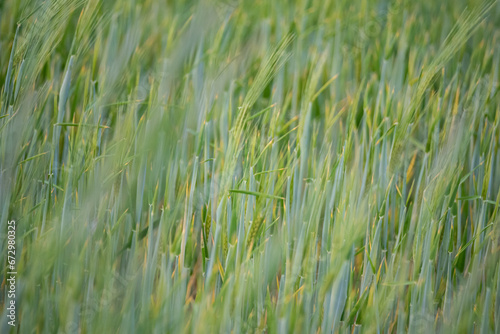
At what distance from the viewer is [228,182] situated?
2.01ft

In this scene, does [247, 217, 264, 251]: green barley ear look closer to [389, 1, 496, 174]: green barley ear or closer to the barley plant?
the barley plant

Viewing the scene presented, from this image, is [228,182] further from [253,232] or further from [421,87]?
[421,87]

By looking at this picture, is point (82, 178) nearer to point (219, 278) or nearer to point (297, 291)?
point (219, 278)

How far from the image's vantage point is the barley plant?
0.62m

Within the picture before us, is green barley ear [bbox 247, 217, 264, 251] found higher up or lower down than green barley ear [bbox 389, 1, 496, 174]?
lower down

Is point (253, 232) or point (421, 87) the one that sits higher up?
point (421, 87)

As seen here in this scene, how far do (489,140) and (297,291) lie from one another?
0.56 m

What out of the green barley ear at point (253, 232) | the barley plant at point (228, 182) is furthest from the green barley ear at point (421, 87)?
the green barley ear at point (253, 232)

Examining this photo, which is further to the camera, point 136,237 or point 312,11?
point 312,11

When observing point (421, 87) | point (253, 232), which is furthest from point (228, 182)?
point (421, 87)

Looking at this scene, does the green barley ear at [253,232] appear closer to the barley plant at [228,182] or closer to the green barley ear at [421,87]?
the barley plant at [228,182]

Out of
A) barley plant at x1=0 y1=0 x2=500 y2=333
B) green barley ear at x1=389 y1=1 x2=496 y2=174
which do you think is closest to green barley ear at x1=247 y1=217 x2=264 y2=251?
barley plant at x1=0 y1=0 x2=500 y2=333

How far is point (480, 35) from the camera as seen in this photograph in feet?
3.18

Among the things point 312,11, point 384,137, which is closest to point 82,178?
point 384,137
